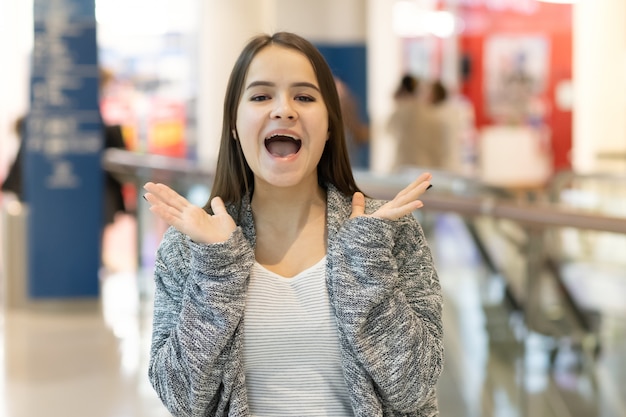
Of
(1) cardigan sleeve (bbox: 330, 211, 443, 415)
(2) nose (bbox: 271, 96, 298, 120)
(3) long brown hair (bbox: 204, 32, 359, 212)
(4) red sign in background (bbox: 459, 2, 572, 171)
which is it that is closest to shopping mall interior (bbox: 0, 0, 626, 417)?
(3) long brown hair (bbox: 204, 32, 359, 212)

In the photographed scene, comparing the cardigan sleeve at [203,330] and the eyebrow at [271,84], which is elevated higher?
the eyebrow at [271,84]

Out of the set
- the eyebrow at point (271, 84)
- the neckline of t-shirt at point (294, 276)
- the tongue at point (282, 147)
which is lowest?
the neckline of t-shirt at point (294, 276)

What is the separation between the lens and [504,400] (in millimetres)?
4629

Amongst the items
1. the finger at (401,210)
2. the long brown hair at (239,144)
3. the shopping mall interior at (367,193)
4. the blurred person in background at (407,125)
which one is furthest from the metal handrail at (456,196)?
the blurred person in background at (407,125)

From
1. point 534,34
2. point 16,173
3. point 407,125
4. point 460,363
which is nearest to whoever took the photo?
point 460,363

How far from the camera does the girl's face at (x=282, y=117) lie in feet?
6.31

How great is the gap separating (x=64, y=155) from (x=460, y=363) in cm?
375

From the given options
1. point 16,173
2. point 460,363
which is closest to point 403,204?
point 460,363

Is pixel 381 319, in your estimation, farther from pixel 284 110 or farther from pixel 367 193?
pixel 367 193

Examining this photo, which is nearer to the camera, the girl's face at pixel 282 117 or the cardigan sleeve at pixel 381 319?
the cardigan sleeve at pixel 381 319

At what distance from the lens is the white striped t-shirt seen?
1878 mm

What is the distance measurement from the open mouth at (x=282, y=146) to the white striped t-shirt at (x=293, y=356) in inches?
10.2

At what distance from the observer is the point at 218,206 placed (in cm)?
195

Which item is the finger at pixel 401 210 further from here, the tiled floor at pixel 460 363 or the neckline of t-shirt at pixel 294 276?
the tiled floor at pixel 460 363
